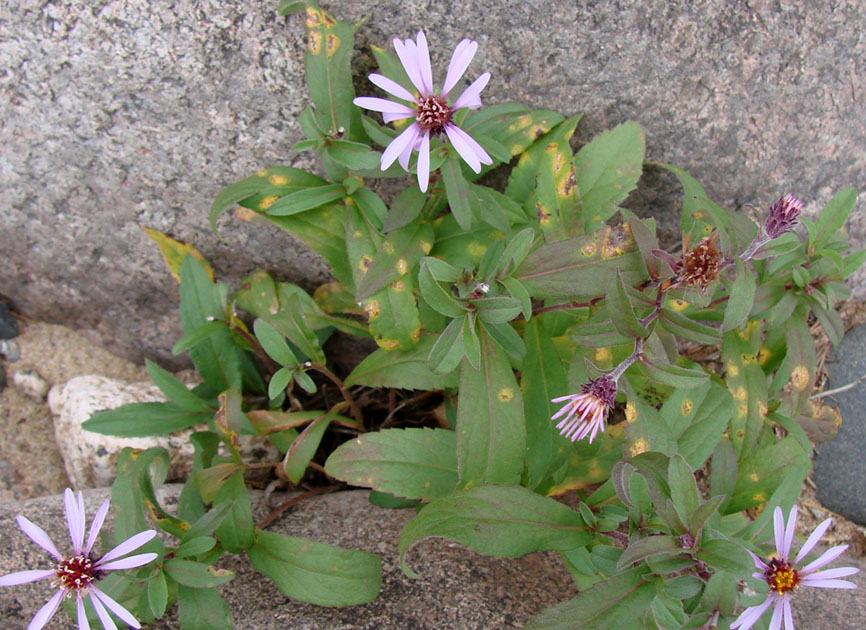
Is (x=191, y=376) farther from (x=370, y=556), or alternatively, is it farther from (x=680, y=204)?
(x=680, y=204)

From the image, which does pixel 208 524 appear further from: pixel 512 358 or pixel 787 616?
pixel 787 616

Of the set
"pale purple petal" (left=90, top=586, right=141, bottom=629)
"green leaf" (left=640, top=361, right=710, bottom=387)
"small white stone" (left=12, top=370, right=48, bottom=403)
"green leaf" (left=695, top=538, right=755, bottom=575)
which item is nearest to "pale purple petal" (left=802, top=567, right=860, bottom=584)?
"green leaf" (left=695, top=538, right=755, bottom=575)

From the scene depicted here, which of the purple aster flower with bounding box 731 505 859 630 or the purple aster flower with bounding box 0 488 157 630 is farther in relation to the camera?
the purple aster flower with bounding box 0 488 157 630

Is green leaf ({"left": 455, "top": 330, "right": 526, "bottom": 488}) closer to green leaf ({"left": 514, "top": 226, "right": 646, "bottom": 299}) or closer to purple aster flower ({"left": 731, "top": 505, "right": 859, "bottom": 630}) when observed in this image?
green leaf ({"left": 514, "top": 226, "right": 646, "bottom": 299})

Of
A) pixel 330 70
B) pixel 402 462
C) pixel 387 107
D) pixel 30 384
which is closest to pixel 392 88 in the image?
pixel 387 107

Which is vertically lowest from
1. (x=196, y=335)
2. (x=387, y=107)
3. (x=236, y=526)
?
(x=236, y=526)

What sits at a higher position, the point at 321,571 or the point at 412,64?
the point at 412,64

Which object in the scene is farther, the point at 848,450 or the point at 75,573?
the point at 848,450
